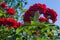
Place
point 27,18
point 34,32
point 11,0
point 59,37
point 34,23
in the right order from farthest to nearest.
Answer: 1. point 11,0
2. point 27,18
3. point 59,37
4. point 34,32
5. point 34,23

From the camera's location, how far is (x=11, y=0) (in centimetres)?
986

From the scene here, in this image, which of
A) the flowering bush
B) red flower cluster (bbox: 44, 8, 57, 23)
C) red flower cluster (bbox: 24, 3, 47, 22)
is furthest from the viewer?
red flower cluster (bbox: 44, 8, 57, 23)

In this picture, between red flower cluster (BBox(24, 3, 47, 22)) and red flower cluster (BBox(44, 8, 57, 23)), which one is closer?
red flower cluster (BBox(24, 3, 47, 22))

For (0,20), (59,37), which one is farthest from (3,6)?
(59,37)

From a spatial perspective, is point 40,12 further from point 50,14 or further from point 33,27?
point 33,27

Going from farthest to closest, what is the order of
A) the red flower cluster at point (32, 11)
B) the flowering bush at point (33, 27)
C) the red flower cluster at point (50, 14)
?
1. the red flower cluster at point (50, 14)
2. the red flower cluster at point (32, 11)
3. the flowering bush at point (33, 27)

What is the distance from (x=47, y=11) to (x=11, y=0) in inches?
284

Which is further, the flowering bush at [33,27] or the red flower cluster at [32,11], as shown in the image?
the red flower cluster at [32,11]

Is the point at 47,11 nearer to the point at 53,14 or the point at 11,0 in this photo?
the point at 53,14

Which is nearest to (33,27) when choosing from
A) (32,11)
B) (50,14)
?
(32,11)

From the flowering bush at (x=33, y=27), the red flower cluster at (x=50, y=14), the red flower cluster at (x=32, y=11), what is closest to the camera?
the flowering bush at (x=33, y=27)

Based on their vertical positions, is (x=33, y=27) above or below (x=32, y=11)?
below

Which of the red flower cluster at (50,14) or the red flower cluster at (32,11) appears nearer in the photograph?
the red flower cluster at (32,11)

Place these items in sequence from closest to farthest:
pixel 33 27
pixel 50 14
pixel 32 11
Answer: pixel 33 27
pixel 32 11
pixel 50 14
